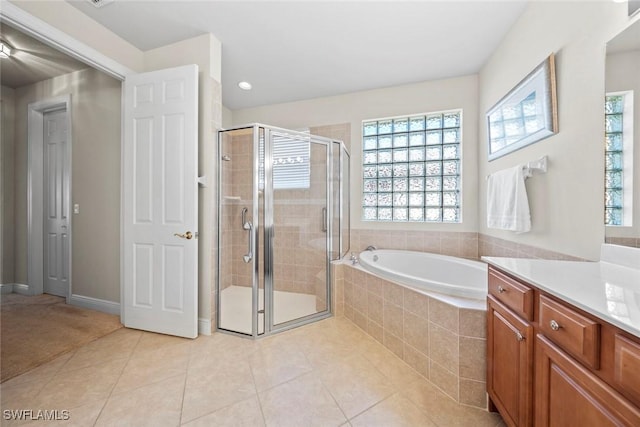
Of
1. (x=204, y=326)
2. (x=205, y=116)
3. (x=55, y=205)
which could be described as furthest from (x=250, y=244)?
(x=55, y=205)

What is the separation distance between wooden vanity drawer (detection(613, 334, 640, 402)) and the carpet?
285 cm

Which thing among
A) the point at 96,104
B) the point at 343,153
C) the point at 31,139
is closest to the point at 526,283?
the point at 343,153

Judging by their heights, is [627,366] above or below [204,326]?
above

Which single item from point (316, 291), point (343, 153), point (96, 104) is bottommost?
point (316, 291)

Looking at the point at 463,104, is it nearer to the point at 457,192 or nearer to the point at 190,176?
the point at 457,192

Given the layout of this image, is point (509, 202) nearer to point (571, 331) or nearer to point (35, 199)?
point (571, 331)

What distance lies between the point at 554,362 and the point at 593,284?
31cm

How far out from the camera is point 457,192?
2.89m

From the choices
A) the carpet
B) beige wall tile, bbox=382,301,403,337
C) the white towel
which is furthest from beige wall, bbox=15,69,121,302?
the white towel

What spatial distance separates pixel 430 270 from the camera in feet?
8.95

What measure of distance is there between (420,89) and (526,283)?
263 centimetres

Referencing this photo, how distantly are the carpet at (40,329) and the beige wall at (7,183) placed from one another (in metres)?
0.40

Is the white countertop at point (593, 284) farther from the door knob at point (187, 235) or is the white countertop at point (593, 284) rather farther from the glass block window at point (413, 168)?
the door knob at point (187, 235)

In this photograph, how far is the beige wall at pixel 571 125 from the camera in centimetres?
127
